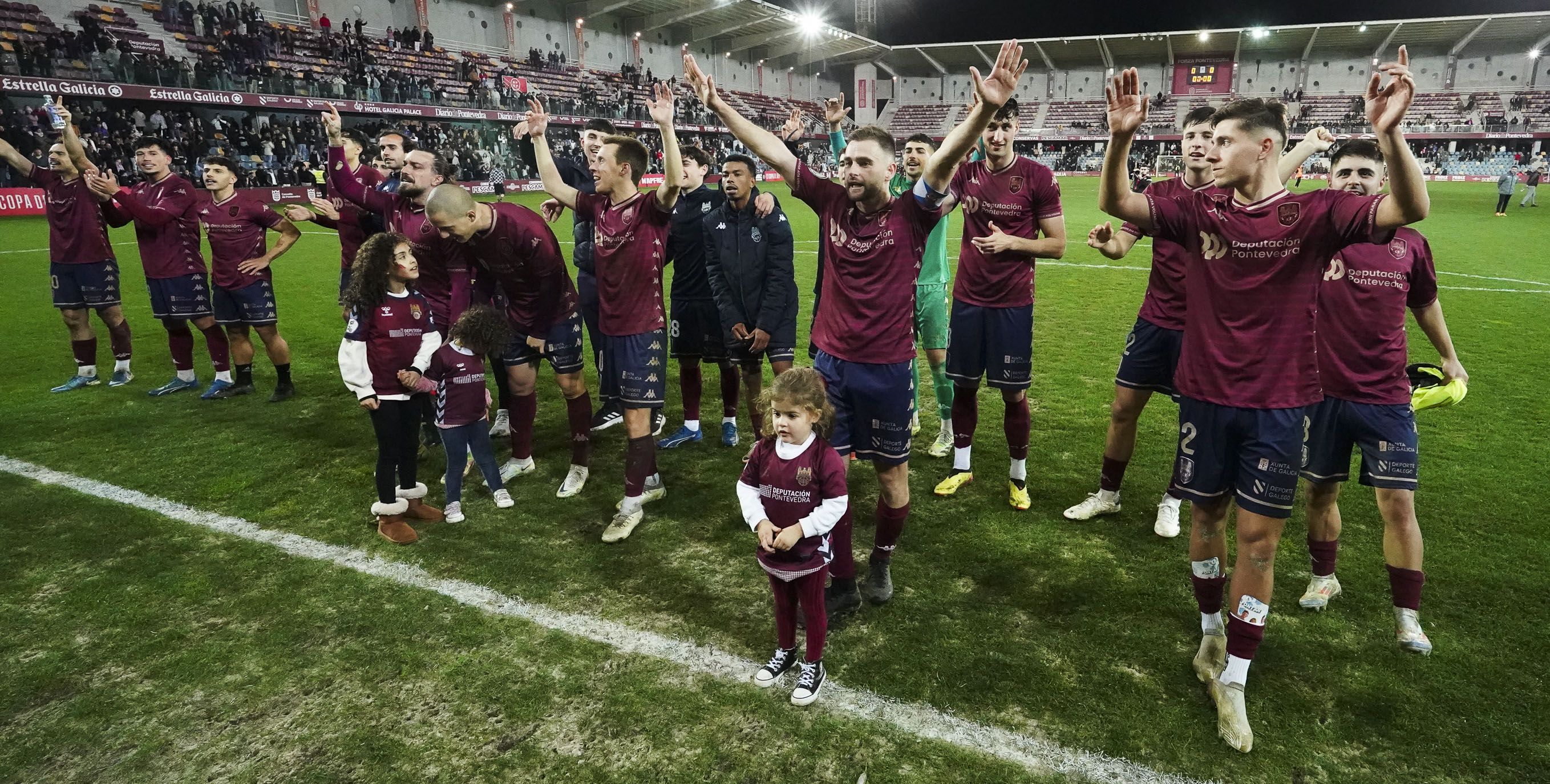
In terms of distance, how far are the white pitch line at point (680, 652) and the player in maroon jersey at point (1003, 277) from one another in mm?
2302

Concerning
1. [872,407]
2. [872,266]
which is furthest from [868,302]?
[872,407]

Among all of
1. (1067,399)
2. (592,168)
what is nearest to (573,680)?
(592,168)

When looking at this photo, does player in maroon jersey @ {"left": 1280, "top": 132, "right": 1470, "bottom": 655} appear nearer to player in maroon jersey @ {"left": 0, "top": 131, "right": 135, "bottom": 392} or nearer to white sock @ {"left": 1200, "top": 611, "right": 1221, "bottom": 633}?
white sock @ {"left": 1200, "top": 611, "right": 1221, "bottom": 633}

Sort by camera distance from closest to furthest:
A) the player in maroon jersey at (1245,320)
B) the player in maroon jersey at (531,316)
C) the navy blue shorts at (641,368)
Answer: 1. the player in maroon jersey at (1245,320)
2. the navy blue shorts at (641,368)
3. the player in maroon jersey at (531,316)

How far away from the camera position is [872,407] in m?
3.85

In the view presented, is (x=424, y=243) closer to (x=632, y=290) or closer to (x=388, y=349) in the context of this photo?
(x=388, y=349)

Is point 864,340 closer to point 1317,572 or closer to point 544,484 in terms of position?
point 1317,572

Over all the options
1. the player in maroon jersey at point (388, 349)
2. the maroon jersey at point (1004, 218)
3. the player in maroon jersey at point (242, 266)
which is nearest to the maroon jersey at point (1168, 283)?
the maroon jersey at point (1004, 218)

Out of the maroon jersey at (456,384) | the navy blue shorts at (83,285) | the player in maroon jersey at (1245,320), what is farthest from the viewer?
the navy blue shorts at (83,285)

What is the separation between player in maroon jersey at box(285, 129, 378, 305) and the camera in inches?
257

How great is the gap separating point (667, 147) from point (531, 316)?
5.89 feet

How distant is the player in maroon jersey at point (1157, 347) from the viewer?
4336mm

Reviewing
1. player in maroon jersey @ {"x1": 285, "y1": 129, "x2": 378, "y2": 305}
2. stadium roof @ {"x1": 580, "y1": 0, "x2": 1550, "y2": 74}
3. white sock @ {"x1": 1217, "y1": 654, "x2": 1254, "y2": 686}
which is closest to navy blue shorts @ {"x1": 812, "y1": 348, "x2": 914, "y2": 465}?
white sock @ {"x1": 1217, "y1": 654, "x2": 1254, "y2": 686}

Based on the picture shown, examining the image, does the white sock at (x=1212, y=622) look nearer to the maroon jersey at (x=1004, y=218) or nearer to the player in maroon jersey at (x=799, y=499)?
the player in maroon jersey at (x=799, y=499)
